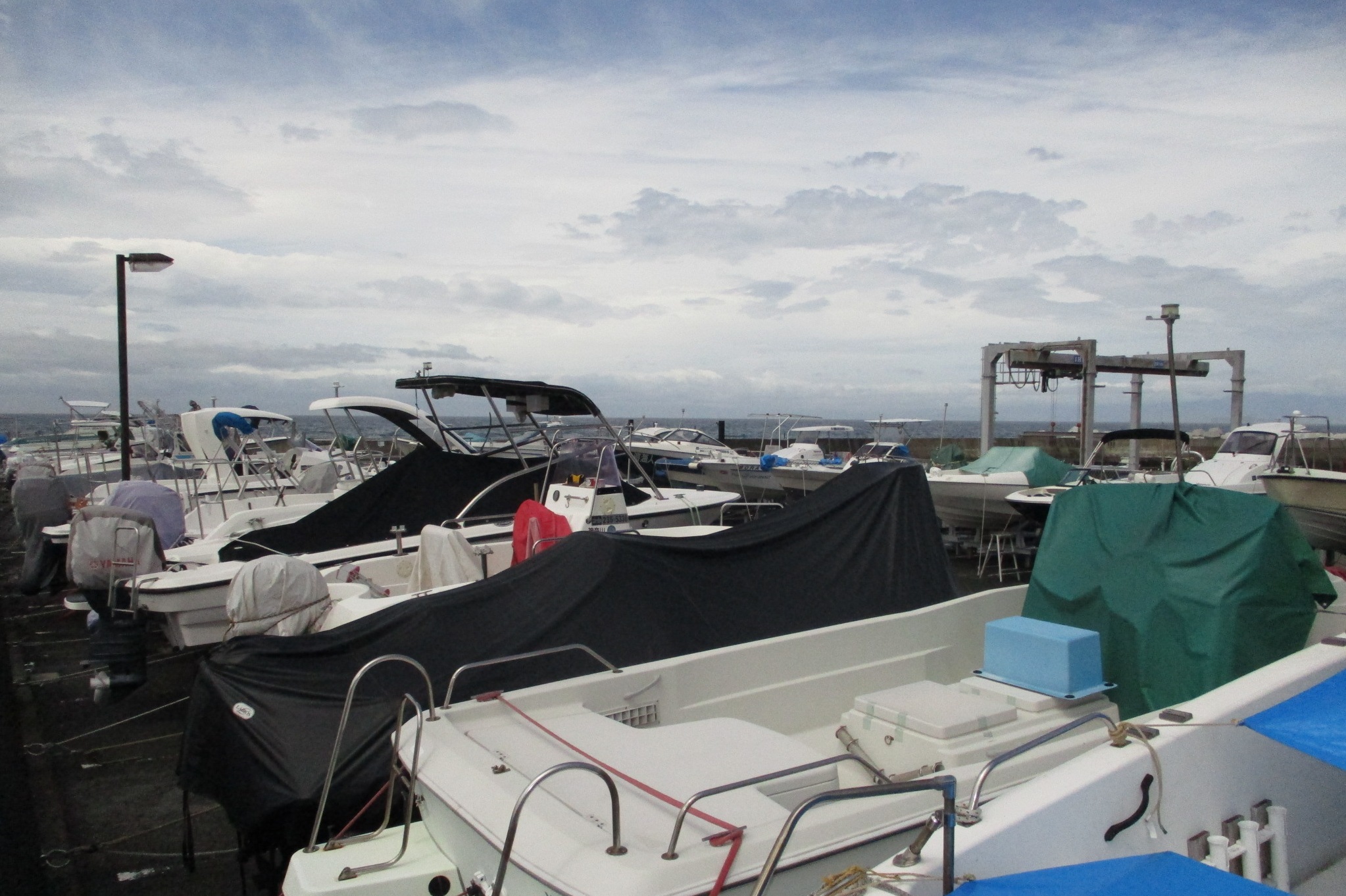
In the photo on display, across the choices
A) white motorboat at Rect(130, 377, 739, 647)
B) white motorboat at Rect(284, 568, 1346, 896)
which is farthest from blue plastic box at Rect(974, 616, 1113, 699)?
white motorboat at Rect(130, 377, 739, 647)

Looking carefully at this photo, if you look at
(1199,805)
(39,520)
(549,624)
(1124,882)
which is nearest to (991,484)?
(549,624)

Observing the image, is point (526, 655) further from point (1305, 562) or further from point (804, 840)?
point (1305, 562)

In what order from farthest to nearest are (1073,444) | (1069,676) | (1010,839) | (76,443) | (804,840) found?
(1073,444) < (76,443) < (1069,676) < (804,840) < (1010,839)

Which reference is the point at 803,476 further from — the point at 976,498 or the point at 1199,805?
the point at 1199,805

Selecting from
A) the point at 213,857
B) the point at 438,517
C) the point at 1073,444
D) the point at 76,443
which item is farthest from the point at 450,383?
the point at 1073,444

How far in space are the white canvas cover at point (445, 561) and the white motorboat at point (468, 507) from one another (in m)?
0.49

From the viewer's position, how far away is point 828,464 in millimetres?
17656

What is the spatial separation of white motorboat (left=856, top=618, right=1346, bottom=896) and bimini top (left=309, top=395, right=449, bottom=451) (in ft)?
26.3

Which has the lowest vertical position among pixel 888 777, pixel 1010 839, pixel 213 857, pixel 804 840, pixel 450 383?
pixel 213 857

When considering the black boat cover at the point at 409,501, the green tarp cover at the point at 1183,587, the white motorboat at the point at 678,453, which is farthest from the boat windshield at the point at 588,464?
the white motorboat at the point at 678,453

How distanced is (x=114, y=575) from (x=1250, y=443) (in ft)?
46.3

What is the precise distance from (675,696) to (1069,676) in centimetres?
171

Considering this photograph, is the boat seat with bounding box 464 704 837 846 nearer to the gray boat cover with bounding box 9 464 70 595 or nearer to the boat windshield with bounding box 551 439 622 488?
the boat windshield with bounding box 551 439 622 488

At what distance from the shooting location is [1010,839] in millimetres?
2279
